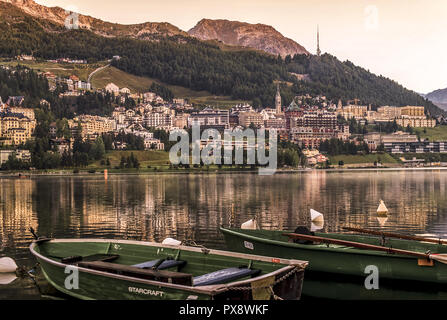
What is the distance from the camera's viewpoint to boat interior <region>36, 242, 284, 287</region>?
53.2 ft

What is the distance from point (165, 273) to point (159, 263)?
1.89 metres

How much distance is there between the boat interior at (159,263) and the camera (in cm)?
1620

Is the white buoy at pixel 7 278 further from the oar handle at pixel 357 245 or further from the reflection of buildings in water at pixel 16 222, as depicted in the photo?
the oar handle at pixel 357 245

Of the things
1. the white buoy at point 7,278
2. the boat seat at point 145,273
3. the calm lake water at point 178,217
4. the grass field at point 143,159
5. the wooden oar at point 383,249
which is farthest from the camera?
the grass field at point 143,159

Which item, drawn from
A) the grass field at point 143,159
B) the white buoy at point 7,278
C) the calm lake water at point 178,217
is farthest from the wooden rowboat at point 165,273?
the grass field at point 143,159

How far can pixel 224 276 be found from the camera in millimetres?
16375

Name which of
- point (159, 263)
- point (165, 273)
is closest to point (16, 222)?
point (159, 263)

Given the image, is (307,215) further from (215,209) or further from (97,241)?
(97,241)

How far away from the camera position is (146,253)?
19469 millimetres
